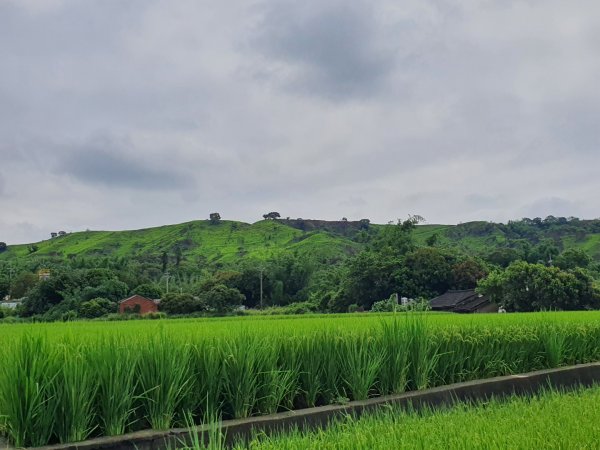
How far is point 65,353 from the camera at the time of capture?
3.96 metres

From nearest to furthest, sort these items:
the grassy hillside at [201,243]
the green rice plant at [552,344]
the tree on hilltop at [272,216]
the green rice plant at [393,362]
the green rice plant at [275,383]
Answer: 1. the green rice plant at [275,383]
2. the green rice plant at [393,362]
3. the green rice plant at [552,344]
4. the grassy hillside at [201,243]
5. the tree on hilltop at [272,216]

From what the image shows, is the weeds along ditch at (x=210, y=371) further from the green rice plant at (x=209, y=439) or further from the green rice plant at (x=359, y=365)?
the green rice plant at (x=209, y=439)

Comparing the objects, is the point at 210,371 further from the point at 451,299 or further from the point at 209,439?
the point at 451,299

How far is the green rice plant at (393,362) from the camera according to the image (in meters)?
5.62

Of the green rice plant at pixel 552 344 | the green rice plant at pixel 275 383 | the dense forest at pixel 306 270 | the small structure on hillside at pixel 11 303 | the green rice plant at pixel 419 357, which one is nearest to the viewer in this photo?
the green rice plant at pixel 275 383

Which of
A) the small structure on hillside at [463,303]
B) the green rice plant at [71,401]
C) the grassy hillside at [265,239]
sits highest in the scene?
the grassy hillside at [265,239]

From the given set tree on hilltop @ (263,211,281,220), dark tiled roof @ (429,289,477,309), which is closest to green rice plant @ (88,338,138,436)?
dark tiled roof @ (429,289,477,309)

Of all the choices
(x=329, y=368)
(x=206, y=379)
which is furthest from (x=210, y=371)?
(x=329, y=368)

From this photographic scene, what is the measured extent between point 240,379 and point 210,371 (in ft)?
0.88

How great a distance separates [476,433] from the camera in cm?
305

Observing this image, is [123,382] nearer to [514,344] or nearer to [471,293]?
[514,344]

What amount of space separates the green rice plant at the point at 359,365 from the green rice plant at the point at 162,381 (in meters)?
1.66

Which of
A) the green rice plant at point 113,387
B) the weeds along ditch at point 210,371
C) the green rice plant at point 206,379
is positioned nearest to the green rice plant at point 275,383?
the weeds along ditch at point 210,371

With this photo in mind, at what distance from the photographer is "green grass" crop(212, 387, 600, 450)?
284 cm
